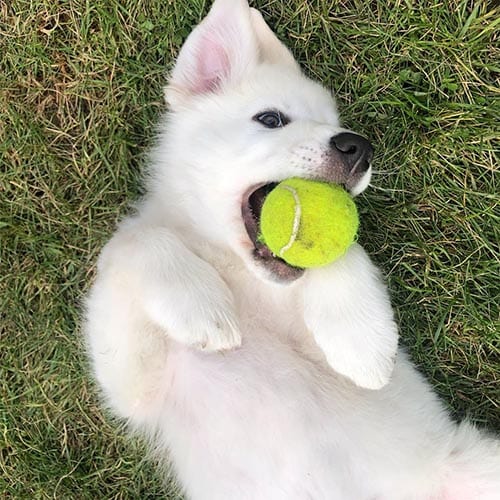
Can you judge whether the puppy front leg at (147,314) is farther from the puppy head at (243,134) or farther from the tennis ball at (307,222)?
the tennis ball at (307,222)

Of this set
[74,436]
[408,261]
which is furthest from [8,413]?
[408,261]

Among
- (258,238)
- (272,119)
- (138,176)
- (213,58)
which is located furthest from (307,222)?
(138,176)

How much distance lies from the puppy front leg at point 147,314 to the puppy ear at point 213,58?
0.77 meters

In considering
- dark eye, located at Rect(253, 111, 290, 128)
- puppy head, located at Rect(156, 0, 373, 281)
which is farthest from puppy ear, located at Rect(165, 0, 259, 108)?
dark eye, located at Rect(253, 111, 290, 128)

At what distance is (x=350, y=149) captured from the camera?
2.67 m

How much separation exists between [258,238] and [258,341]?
1.69 ft

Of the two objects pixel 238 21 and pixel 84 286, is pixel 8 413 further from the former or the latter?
pixel 238 21

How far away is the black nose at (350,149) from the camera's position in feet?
8.74

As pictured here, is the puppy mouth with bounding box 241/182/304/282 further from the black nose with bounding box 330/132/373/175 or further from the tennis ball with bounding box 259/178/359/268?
the black nose with bounding box 330/132/373/175

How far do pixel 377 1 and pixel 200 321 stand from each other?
2.17m

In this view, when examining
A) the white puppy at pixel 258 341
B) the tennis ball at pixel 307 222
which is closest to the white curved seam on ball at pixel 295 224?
the tennis ball at pixel 307 222

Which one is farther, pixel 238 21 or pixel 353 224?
pixel 238 21

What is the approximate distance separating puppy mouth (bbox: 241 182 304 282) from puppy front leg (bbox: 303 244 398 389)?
0.60ft

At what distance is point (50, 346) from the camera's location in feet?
12.8
